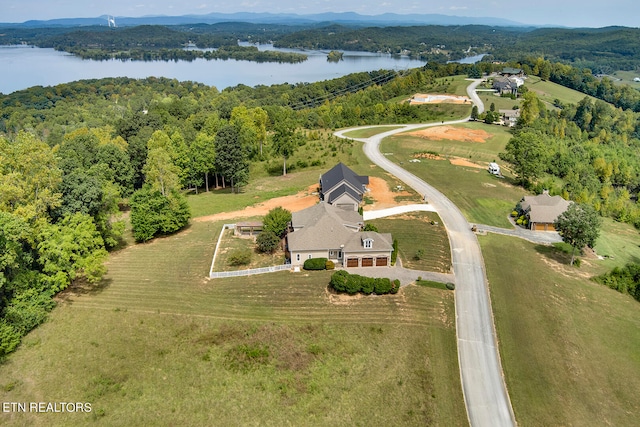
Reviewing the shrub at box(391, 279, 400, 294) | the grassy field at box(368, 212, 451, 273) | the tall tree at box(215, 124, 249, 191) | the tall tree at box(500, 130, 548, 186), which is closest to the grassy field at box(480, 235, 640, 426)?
the grassy field at box(368, 212, 451, 273)

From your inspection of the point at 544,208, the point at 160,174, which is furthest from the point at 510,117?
the point at 160,174

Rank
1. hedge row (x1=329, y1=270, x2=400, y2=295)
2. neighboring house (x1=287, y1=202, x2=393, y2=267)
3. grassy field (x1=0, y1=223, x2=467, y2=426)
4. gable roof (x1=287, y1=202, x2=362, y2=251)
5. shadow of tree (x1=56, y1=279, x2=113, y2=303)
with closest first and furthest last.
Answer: grassy field (x1=0, y1=223, x2=467, y2=426), hedge row (x1=329, y1=270, x2=400, y2=295), shadow of tree (x1=56, y1=279, x2=113, y2=303), neighboring house (x1=287, y1=202, x2=393, y2=267), gable roof (x1=287, y1=202, x2=362, y2=251)

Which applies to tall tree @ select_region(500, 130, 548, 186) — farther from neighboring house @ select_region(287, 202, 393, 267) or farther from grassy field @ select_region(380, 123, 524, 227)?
neighboring house @ select_region(287, 202, 393, 267)

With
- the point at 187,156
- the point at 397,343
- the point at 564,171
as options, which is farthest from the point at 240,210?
the point at 564,171

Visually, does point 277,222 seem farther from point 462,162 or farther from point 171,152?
point 462,162

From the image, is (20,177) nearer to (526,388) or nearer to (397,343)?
(397,343)
